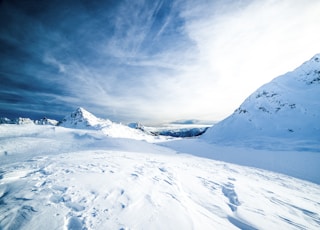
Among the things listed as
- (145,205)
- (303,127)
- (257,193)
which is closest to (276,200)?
(257,193)

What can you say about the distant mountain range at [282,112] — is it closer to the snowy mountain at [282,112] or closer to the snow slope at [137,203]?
the snowy mountain at [282,112]

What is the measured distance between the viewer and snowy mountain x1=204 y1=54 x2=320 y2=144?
56.0 feet

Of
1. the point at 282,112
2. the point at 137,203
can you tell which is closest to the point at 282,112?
the point at 282,112

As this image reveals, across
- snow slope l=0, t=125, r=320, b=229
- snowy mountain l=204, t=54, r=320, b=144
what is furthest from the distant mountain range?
snow slope l=0, t=125, r=320, b=229

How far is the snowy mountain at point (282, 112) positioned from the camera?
56.0ft

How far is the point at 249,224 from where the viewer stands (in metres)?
3.16

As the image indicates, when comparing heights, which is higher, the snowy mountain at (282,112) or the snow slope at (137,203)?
the snowy mountain at (282,112)

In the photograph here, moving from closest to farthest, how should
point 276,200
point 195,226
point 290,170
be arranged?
point 195,226 < point 276,200 < point 290,170

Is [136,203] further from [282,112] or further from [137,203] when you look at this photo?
[282,112]

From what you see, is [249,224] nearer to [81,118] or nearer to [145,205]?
[145,205]

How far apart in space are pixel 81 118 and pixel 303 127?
448 ft

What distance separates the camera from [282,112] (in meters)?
20.3

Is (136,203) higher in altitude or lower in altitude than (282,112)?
lower

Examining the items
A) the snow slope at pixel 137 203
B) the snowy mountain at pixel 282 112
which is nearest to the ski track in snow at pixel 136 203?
the snow slope at pixel 137 203
